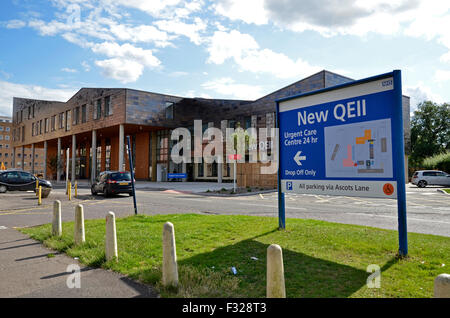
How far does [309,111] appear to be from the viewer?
22.5ft

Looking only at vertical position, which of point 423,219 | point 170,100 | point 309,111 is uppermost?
point 170,100

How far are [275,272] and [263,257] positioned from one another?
2.13 metres

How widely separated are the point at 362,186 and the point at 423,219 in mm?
6177

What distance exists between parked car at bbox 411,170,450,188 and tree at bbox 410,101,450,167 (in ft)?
84.3

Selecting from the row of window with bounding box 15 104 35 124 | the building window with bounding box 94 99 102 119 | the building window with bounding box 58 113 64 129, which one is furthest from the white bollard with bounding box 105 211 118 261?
the row of window with bounding box 15 104 35 124

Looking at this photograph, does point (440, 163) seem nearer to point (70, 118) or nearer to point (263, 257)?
point (263, 257)

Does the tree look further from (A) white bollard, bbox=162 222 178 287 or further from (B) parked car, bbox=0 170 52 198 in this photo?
(A) white bollard, bbox=162 222 178 287

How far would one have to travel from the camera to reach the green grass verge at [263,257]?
3852mm

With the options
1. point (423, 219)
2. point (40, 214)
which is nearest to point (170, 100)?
point (40, 214)

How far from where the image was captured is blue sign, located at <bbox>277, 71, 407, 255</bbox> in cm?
537

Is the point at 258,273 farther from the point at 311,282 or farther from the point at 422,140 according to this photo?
the point at 422,140

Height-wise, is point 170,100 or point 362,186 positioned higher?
point 170,100

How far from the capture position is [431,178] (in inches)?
1174

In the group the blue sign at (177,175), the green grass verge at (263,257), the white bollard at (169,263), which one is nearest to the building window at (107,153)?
the blue sign at (177,175)
